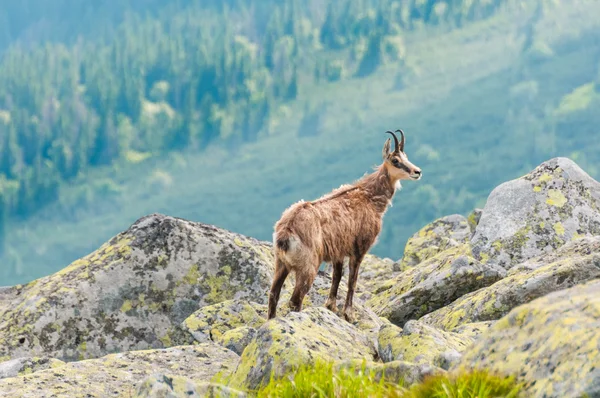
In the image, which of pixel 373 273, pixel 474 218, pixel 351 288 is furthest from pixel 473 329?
pixel 474 218

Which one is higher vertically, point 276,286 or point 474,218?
point 474,218

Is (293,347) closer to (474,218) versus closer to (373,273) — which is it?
(373,273)

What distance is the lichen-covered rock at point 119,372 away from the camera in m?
10.5

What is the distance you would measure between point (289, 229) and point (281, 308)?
1830 mm

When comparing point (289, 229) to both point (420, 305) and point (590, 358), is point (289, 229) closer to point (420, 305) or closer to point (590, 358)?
point (420, 305)

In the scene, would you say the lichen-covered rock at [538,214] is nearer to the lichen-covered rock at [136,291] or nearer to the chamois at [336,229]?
the chamois at [336,229]

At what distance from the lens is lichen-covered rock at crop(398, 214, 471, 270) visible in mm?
26219

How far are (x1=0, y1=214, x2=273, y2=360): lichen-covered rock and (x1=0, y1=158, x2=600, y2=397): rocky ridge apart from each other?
1.1 inches

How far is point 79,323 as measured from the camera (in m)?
17.3

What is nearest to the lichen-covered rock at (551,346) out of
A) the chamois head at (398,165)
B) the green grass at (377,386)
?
the green grass at (377,386)

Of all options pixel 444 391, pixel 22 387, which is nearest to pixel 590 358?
pixel 444 391

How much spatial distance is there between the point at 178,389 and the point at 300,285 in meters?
7.61

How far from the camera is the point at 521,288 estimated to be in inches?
554

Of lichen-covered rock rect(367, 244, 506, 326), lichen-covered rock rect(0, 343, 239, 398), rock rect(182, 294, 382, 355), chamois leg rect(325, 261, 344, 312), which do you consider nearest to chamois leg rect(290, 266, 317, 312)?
rock rect(182, 294, 382, 355)
